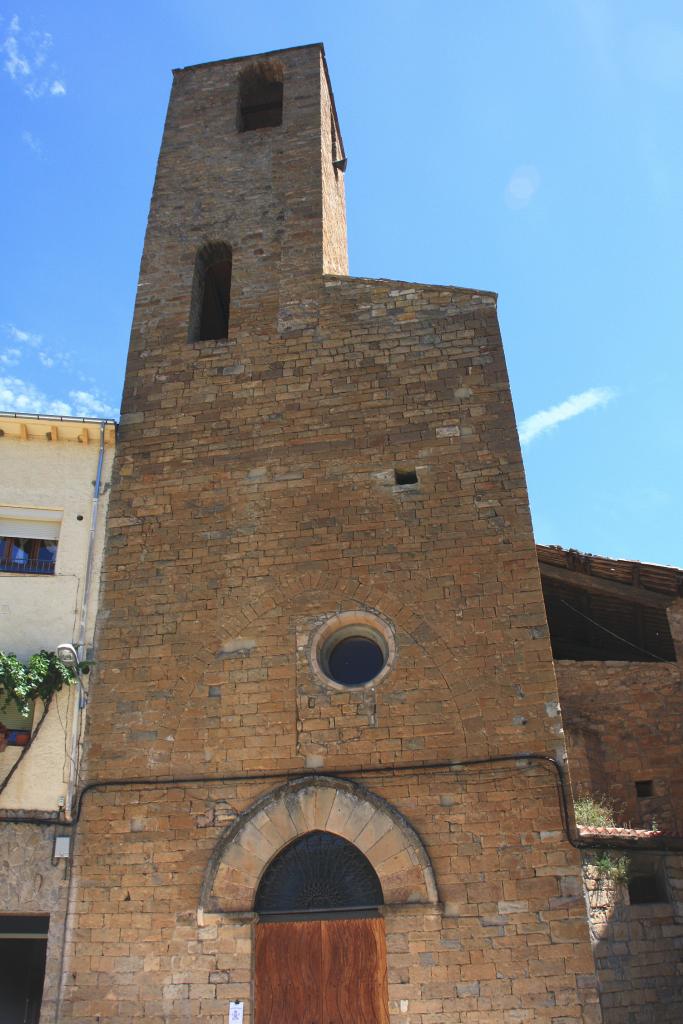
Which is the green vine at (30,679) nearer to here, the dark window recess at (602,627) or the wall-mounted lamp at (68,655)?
the wall-mounted lamp at (68,655)

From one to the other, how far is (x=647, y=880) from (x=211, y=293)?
8.84 meters

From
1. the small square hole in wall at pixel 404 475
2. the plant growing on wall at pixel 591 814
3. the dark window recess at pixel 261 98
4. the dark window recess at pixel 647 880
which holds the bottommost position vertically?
the dark window recess at pixel 647 880

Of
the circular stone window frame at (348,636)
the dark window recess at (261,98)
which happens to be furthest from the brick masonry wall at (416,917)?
the dark window recess at (261,98)

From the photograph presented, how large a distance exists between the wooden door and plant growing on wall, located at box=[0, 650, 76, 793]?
9.37 ft

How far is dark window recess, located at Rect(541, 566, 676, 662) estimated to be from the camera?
10.6 meters

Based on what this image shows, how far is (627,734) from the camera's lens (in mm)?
9375

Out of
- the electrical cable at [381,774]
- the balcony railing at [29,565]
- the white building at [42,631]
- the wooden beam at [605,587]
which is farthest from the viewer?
the wooden beam at [605,587]

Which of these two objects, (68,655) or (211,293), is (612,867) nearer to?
(68,655)

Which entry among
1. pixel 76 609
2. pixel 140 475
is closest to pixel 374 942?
pixel 76 609

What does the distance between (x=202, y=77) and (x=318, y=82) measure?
1897 millimetres

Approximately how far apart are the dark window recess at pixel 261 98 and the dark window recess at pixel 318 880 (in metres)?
10.4

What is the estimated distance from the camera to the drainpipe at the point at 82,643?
766 centimetres

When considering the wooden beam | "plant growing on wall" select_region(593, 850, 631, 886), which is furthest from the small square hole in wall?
"plant growing on wall" select_region(593, 850, 631, 886)

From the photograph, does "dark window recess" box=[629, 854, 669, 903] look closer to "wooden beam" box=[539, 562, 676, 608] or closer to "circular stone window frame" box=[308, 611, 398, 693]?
"circular stone window frame" box=[308, 611, 398, 693]
